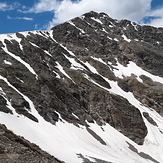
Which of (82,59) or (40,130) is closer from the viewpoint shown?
(40,130)

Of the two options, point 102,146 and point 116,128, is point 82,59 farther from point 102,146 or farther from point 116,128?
point 102,146

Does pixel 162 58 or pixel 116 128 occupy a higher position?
pixel 162 58

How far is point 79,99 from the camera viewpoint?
79.6 m

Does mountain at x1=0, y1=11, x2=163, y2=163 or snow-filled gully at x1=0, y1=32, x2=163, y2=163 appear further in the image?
mountain at x1=0, y1=11, x2=163, y2=163

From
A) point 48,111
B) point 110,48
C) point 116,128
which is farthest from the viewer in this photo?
point 110,48

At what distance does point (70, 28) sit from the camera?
486ft

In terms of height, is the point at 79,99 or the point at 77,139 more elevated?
the point at 79,99

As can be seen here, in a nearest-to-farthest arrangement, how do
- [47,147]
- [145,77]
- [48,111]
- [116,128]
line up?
[47,147]
[48,111]
[116,128]
[145,77]

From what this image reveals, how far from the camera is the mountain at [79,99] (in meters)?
46.6

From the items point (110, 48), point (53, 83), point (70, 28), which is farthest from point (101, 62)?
point (53, 83)

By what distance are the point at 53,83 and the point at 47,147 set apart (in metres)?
36.1

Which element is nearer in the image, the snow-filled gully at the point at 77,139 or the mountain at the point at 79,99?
the snow-filled gully at the point at 77,139

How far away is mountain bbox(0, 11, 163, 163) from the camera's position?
153 ft

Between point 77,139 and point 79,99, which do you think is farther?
point 79,99
